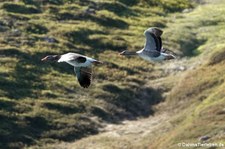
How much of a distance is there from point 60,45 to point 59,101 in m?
14.8

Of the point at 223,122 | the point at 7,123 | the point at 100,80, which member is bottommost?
the point at 223,122

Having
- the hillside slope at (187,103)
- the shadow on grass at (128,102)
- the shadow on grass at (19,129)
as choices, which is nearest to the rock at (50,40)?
the hillside slope at (187,103)

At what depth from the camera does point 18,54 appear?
7906cm

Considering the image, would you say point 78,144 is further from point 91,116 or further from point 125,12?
point 125,12

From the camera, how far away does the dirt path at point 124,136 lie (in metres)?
59.8

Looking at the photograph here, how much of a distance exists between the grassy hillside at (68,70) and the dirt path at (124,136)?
1.38 m

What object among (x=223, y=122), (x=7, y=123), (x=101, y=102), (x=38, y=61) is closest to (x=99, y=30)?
(x=38, y=61)

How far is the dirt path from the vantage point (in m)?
59.8

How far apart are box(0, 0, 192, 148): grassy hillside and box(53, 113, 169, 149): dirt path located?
1.38 m

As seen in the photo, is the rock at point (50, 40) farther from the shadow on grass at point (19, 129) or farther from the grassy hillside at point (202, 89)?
the shadow on grass at point (19, 129)

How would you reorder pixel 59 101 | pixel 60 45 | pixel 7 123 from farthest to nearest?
pixel 60 45, pixel 59 101, pixel 7 123

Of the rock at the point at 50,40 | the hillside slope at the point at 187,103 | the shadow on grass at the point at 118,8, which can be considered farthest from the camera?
the shadow on grass at the point at 118,8

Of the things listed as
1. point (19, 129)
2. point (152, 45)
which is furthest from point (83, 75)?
point (19, 129)

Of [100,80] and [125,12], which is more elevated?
[125,12]
